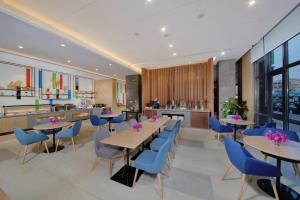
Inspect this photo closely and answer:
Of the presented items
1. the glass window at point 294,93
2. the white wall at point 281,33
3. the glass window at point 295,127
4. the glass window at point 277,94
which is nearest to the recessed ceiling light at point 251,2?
the white wall at point 281,33

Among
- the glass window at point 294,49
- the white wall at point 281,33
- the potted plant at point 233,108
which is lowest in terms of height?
the potted plant at point 233,108

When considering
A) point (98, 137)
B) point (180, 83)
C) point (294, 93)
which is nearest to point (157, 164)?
point (98, 137)

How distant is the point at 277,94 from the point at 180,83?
368 cm

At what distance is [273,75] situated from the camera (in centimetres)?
408

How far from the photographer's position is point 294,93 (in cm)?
323

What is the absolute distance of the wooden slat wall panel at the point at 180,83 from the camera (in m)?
5.91

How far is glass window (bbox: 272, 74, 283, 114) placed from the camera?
3.73 m

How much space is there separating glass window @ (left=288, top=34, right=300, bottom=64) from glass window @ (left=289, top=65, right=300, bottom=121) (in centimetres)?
24

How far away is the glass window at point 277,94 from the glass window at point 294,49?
2.09 feet

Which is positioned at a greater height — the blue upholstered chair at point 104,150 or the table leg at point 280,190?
the blue upholstered chair at point 104,150

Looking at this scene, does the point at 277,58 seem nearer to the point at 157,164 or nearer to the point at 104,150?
the point at 157,164

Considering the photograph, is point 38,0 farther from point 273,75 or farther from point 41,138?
point 273,75

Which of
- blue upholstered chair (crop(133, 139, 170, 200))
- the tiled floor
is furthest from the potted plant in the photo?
blue upholstered chair (crop(133, 139, 170, 200))

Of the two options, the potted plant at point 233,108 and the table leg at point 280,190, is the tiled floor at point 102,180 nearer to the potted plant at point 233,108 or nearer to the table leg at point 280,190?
the table leg at point 280,190
